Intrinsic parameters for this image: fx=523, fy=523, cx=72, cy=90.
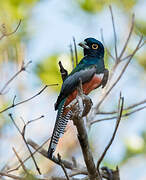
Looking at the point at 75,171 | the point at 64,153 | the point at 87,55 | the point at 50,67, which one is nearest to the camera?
the point at 75,171

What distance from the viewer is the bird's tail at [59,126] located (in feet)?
13.3

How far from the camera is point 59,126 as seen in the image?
4.16m

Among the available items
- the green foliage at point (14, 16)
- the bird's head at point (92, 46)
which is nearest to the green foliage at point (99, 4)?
the green foliage at point (14, 16)

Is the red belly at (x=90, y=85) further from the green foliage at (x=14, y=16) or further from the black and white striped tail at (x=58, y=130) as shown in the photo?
the green foliage at (x=14, y=16)

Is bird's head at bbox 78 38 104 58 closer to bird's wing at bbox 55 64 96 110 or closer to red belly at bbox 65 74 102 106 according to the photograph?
bird's wing at bbox 55 64 96 110

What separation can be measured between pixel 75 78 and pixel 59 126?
45 centimetres

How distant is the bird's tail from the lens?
405 centimetres

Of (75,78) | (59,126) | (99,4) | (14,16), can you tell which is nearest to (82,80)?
(75,78)

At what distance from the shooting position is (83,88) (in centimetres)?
452

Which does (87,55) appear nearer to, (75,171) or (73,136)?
(75,171)

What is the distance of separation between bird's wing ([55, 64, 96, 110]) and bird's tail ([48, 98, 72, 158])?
0.44 feet

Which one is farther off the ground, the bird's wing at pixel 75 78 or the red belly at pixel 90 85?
the bird's wing at pixel 75 78

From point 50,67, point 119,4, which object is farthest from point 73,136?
point 119,4

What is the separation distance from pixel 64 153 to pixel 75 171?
1.94m
